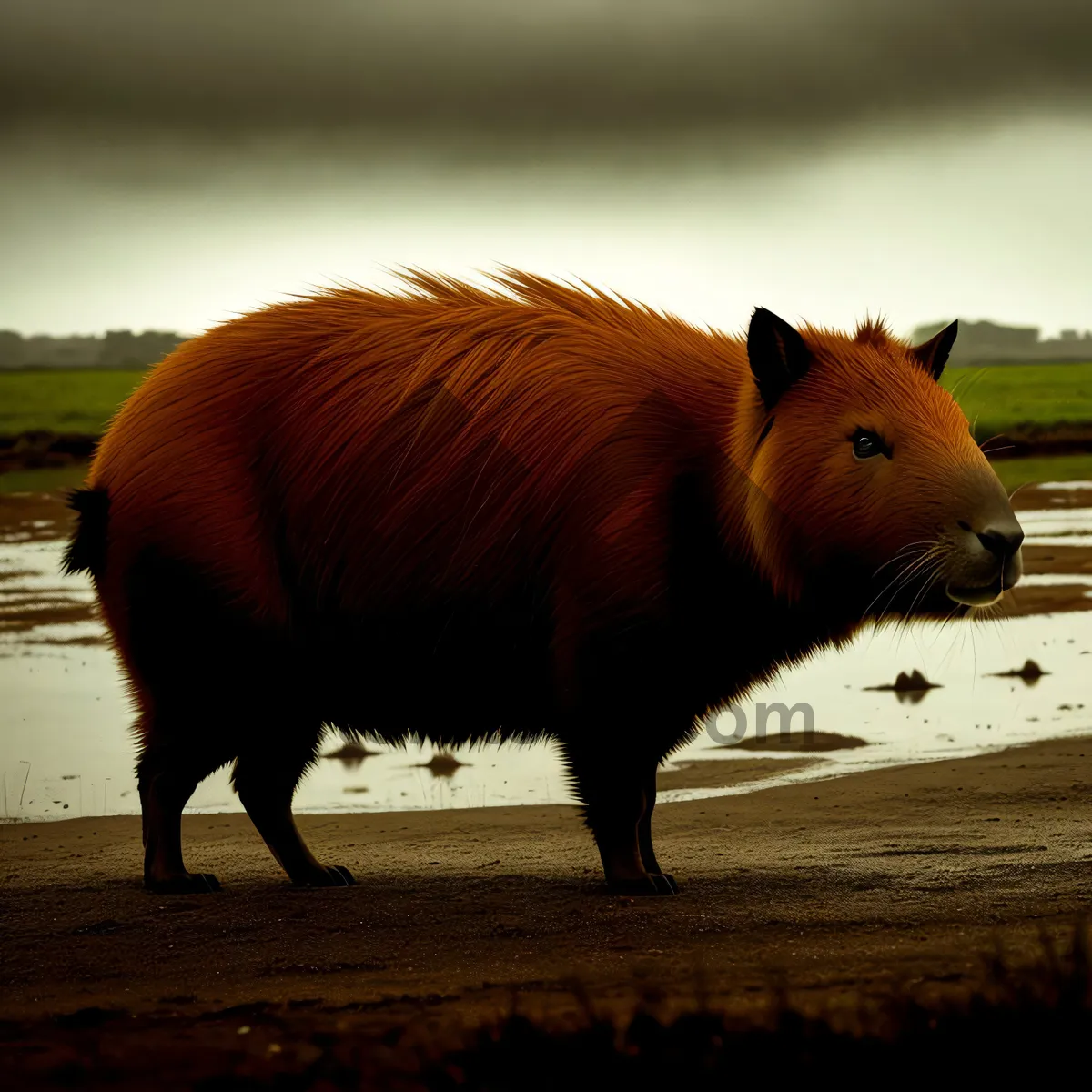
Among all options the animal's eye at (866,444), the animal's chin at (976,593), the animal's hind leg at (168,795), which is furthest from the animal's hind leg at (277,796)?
the animal's chin at (976,593)

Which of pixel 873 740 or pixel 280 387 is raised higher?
pixel 280 387

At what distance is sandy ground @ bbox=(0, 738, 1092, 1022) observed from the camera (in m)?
4.53

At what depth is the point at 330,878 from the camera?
20.1ft

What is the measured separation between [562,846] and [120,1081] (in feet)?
11.2

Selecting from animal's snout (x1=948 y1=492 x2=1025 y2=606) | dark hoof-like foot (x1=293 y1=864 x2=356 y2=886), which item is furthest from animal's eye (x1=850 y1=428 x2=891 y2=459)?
dark hoof-like foot (x1=293 y1=864 x2=356 y2=886)

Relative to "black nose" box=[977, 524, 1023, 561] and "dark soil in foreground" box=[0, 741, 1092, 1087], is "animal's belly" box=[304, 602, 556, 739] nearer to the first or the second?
"dark soil in foreground" box=[0, 741, 1092, 1087]

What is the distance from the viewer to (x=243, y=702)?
5883mm

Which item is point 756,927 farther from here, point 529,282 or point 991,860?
point 529,282

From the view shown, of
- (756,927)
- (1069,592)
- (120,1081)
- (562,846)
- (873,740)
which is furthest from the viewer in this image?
(1069,592)

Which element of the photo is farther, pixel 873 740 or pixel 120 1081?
pixel 873 740

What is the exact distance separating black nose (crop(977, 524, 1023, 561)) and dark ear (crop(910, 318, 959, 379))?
2.87 ft

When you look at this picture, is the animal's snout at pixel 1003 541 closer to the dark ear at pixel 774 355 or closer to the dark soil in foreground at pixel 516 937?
the dark ear at pixel 774 355

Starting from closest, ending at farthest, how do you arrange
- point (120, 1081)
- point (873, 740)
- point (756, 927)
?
point (120, 1081), point (756, 927), point (873, 740)

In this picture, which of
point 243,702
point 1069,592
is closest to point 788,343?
point 243,702
